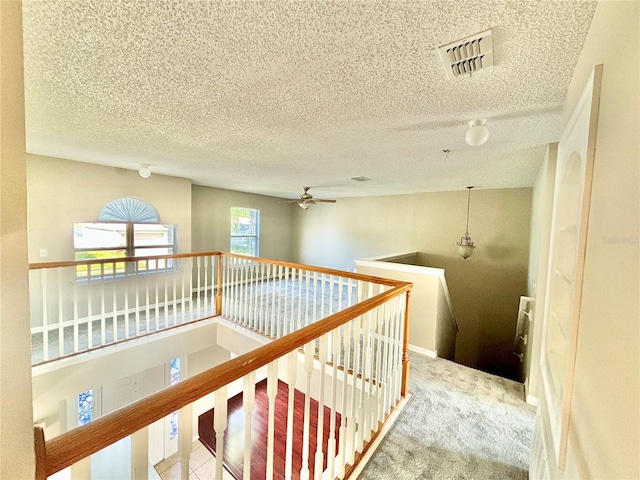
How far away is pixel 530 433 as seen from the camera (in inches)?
78.2

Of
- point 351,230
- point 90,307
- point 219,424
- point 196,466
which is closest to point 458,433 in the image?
point 219,424

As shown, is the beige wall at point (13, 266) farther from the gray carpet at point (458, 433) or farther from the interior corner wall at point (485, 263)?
the interior corner wall at point (485, 263)

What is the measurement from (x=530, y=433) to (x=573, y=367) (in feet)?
5.41

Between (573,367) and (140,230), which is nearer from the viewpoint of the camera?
(573,367)

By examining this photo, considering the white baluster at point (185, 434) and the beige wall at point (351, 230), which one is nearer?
the white baluster at point (185, 434)

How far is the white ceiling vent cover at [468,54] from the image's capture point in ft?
3.71

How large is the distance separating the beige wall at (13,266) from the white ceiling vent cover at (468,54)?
1425 millimetres

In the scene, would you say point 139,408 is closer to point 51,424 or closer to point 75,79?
point 75,79

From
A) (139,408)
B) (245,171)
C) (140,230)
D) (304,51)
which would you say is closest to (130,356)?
(140,230)

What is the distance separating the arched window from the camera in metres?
3.93

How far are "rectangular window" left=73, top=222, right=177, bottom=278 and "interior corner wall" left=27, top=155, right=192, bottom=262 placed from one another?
0.17 metres

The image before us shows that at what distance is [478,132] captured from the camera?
1.90m

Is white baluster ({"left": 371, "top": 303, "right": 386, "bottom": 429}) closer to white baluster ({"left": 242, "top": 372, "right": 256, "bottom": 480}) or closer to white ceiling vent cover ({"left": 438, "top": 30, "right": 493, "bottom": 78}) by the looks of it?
white baluster ({"left": 242, "top": 372, "right": 256, "bottom": 480})

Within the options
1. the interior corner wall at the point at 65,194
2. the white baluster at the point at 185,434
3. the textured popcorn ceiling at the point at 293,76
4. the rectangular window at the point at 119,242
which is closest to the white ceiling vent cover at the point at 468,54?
the textured popcorn ceiling at the point at 293,76
